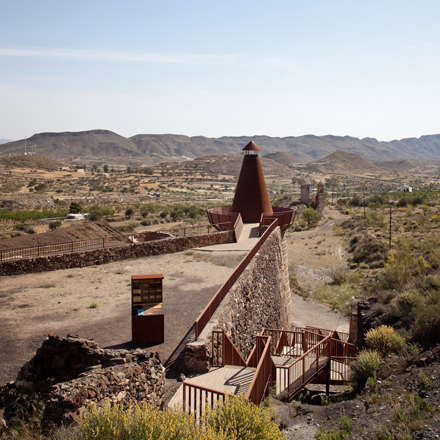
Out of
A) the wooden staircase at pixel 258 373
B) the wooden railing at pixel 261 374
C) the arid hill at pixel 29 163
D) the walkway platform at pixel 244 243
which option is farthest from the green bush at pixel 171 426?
the arid hill at pixel 29 163

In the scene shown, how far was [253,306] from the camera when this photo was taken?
10.8 m

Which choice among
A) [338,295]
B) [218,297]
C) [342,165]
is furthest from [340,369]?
[342,165]

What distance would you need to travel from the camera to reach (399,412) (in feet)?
21.4

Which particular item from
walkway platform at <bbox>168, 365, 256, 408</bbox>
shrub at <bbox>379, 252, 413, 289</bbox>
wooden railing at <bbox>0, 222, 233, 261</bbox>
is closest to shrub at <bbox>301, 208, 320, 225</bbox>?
shrub at <bbox>379, 252, 413, 289</bbox>

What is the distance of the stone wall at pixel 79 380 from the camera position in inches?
203

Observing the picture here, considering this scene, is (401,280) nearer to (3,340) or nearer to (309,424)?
(309,424)

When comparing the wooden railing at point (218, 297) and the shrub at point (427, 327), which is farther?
the shrub at point (427, 327)

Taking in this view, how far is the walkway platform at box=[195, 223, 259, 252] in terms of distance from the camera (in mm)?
16828

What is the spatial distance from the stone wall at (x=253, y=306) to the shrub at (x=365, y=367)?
92.3 inches

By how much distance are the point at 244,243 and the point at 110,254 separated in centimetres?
554

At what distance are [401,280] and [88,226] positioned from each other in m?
16.3

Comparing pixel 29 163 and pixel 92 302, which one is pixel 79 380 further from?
pixel 29 163

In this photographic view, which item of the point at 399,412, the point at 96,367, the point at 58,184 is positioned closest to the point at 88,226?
the point at 96,367

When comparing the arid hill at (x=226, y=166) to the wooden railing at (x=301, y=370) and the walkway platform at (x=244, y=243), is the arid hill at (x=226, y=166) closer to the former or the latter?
the walkway platform at (x=244, y=243)
